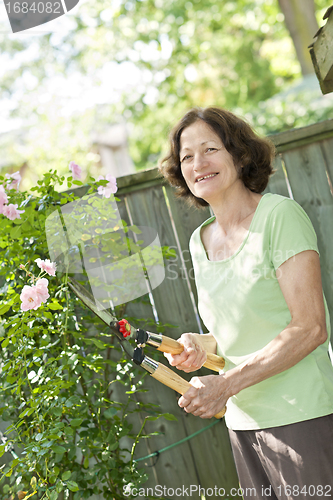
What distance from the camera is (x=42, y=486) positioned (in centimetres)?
166

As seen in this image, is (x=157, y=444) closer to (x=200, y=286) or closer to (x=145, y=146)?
(x=200, y=286)

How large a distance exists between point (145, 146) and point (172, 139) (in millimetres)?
14372

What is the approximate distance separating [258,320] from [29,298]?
0.83 m

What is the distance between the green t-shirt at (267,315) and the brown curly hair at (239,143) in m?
0.21

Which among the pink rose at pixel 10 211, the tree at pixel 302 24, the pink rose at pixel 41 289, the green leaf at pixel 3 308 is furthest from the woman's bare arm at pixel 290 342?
the tree at pixel 302 24

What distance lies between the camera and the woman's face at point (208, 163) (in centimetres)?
152

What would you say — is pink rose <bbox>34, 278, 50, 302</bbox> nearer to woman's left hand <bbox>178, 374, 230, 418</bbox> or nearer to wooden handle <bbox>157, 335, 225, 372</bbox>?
wooden handle <bbox>157, 335, 225, 372</bbox>

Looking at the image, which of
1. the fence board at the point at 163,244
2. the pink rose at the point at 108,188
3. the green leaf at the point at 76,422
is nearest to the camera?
the green leaf at the point at 76,422

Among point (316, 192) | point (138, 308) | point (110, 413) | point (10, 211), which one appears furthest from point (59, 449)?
point (316, 192)

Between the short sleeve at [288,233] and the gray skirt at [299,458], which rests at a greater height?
the short sleeve at [288,233]

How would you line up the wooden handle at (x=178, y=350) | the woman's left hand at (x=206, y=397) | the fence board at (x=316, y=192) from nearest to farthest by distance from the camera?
the woman's left hand at (x=206, y=397)
the wooden handle at (x=178, y=350)
the fence board at (x=316, y=192)

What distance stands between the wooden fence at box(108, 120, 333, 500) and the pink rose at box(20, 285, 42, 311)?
63cm

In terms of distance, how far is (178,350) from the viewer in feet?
4.80

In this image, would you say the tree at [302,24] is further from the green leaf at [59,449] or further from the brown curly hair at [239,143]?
the green leaf at [59,449]
